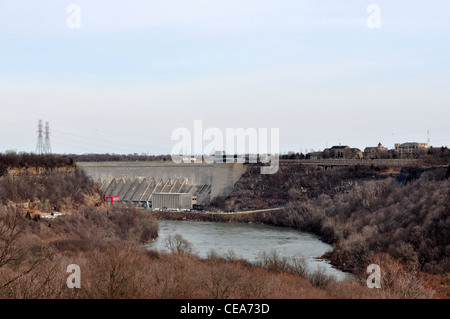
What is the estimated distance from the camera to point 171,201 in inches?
2576

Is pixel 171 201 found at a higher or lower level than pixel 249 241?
higher

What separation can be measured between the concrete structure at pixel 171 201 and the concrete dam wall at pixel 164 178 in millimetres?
2215

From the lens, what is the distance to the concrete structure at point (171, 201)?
2534 inches

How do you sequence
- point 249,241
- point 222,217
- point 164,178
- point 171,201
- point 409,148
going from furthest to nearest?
point 409,148 < point 164,178 < point 171,201 < point 222,217 < point 249,241

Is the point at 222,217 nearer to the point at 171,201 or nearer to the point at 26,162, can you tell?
the point at 171,201

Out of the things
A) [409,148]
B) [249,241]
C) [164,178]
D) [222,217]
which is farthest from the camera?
[409,148]

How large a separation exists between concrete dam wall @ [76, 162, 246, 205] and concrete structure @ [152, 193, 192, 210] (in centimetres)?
221

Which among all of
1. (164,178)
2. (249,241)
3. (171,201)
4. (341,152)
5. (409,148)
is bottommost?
(249,241)

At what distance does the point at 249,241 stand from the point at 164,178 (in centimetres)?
3773

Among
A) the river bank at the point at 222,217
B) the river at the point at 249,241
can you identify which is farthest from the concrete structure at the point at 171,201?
the river at the point at 249,241

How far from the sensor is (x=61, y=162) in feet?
178

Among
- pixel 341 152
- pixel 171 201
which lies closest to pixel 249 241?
pixel 171 201
